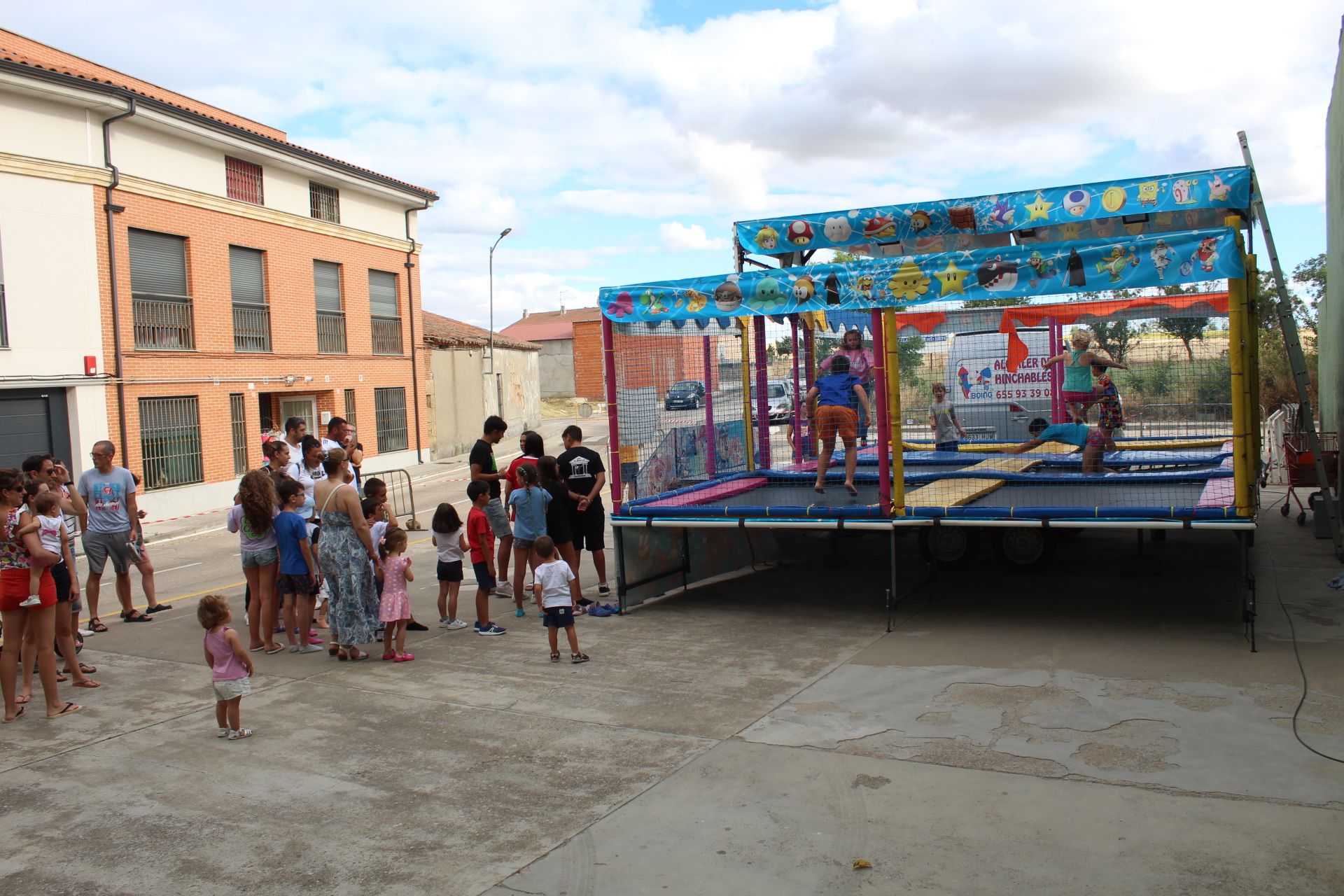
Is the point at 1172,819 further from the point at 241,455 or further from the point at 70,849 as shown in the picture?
the point at 241,455

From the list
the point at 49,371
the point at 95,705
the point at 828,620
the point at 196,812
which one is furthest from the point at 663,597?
the point at 49,371

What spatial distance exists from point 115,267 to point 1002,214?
53.0ft

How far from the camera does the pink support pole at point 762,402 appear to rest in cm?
1185

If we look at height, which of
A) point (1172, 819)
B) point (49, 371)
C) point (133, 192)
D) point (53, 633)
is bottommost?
point (1172, 819)

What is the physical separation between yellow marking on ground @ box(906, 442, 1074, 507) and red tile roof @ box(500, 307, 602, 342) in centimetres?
5596

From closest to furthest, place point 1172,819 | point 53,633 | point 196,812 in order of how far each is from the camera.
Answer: point 1172,819
point 196,812
point 53,633

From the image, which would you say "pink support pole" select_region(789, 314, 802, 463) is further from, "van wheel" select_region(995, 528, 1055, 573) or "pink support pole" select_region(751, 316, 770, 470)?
"van wheel" select_region(995, 528, 1055, 573)

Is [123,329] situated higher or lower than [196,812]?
higher

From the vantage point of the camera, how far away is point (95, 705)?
7.16 metres

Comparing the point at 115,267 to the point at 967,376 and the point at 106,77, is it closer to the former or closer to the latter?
the point at 106,77

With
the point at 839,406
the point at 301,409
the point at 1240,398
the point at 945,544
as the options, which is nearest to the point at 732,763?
the point at 1240,398

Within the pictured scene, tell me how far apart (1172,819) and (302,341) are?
2353 cm

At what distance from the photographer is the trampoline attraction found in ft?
26.2

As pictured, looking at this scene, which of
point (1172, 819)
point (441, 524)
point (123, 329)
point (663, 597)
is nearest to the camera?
point (1172, 819)
